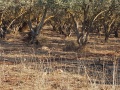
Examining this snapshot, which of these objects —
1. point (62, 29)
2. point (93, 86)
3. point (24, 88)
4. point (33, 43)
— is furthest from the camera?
point (62, 29)

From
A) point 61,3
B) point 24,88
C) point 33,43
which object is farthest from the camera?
point 33,43

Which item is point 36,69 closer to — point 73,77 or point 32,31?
point 73,77

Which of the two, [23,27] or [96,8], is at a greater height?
[96,8]

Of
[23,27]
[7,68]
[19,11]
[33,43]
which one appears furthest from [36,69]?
[23,27]

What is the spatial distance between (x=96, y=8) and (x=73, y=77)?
1132 centimetres

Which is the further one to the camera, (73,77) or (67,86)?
(73,77)

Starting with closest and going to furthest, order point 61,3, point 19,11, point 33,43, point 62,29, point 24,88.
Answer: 1. point 24,88
2. point 61,3
3. point 33,43
4. point 19,11
5. point 62,29

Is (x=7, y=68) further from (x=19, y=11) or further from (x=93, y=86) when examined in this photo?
(x=19, y=11)

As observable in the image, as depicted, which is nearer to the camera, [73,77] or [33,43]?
[73,77]

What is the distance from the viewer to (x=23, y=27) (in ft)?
142

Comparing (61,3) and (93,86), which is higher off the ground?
(61,3)

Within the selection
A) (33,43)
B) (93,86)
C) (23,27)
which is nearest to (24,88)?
(93,86)

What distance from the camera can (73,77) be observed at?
464 inches

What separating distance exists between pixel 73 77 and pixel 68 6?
9821 mm
